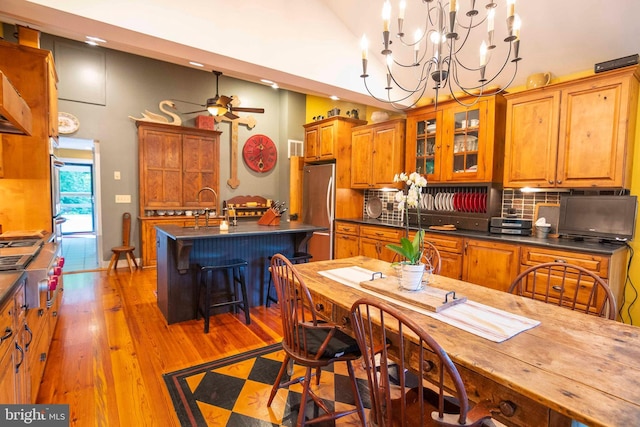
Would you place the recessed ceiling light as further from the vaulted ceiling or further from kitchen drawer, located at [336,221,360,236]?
kitchen drawer, located at [336,221,360,236]

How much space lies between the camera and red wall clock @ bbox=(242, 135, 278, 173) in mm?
6344

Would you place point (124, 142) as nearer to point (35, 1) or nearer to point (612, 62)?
point (35, 1)

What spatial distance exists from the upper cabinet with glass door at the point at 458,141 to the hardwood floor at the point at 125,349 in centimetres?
262

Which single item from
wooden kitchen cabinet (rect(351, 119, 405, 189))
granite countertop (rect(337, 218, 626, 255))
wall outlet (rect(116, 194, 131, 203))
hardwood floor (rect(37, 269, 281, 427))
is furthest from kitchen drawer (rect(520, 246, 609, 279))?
wall outlet (rect(116, 194, 131, 203))

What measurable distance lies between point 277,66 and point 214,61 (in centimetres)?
59

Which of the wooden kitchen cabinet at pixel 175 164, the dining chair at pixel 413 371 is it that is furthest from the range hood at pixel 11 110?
the wooden kitchen cabinet at pixel 175 164

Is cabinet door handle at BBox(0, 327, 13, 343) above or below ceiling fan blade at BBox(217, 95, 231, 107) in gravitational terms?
below

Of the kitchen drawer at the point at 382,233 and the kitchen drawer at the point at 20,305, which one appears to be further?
the kitchen drawer at the point at 382,233

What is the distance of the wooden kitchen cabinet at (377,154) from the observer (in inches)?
177

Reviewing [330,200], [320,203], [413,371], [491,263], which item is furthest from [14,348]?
[320,203]

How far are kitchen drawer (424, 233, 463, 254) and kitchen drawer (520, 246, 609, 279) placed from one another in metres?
0.63

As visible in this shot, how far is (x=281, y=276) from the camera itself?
1777mm

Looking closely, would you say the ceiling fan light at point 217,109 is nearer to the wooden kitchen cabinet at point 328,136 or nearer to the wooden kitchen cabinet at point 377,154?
the wooden kitchen cabinet at point 328,136

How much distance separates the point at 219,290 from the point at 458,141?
125 inches
